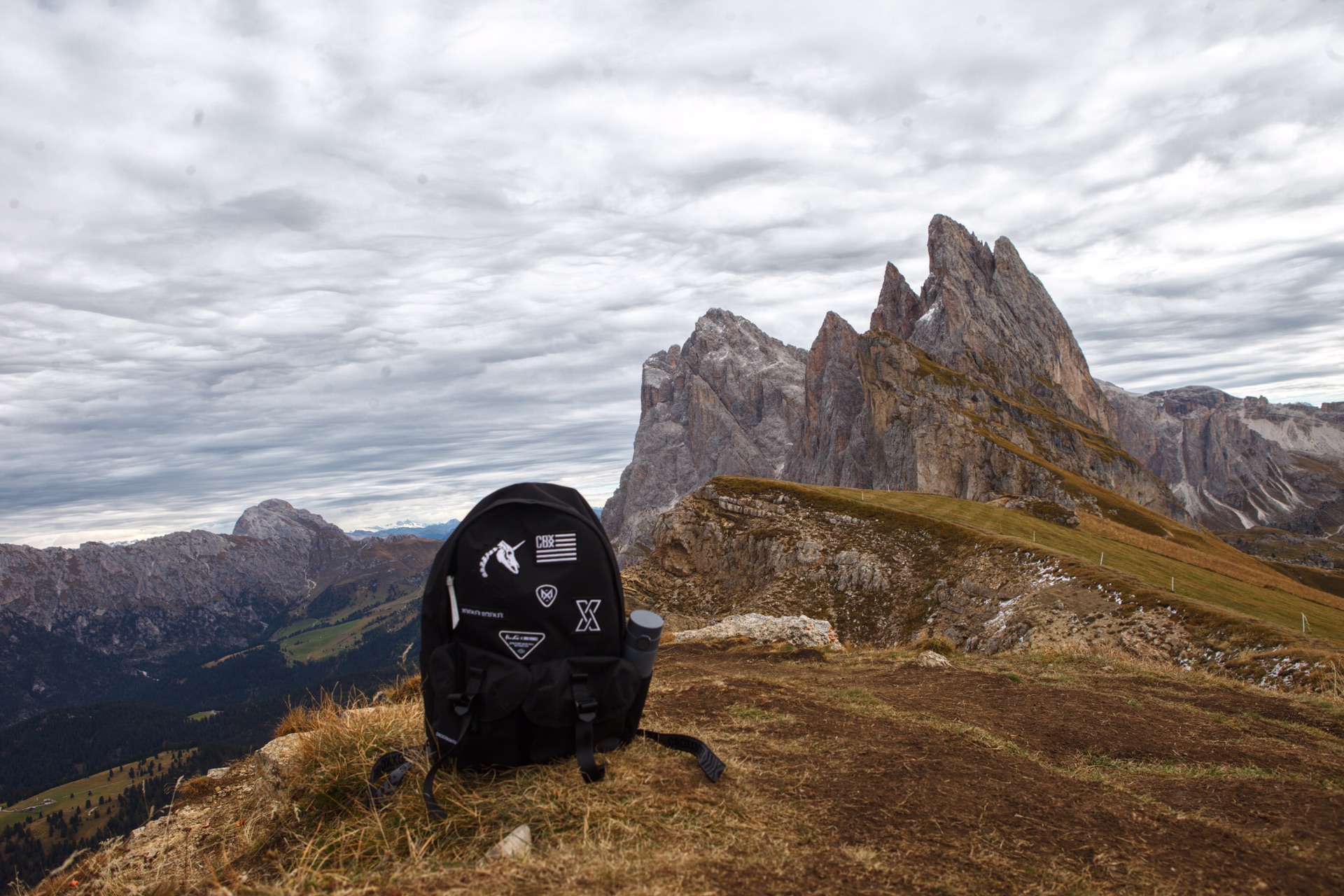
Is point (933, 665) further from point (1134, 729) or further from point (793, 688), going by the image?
point (1134, 729)

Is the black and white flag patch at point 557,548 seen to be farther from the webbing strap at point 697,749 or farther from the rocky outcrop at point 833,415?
the rocky outcrop at point 833,415

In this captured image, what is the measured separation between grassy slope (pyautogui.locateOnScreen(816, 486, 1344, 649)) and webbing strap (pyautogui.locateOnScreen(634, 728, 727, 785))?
30162 mm

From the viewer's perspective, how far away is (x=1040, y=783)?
546cm

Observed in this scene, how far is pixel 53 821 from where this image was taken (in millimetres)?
135625

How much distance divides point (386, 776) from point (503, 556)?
2157 millimetres

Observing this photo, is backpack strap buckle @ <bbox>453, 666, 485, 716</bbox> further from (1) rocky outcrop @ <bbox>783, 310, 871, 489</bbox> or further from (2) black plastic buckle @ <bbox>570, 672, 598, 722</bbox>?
(1) rocky outcrop @ <bbox>783, 310, 871, 489</bbox>

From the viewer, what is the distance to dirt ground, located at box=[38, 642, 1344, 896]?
12.0ft

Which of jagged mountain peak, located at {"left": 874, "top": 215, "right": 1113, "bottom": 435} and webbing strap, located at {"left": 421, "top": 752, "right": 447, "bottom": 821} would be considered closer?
webbing strap, located at {"left": 421, "top": 752, "right": 447, "bottom": 821}

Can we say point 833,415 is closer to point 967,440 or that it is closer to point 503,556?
point 967,440

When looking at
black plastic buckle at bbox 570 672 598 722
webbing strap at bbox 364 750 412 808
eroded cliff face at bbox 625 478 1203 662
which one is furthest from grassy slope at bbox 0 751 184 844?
black plastic buckle at bbox 570 672 598 722

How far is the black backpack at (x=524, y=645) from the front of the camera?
4785 millimetres

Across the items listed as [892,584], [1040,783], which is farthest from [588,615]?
[892,584]

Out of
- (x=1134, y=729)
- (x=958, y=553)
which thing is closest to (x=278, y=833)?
(x=1134, y=729)

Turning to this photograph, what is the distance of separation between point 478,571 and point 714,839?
252cm
